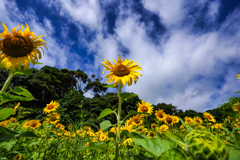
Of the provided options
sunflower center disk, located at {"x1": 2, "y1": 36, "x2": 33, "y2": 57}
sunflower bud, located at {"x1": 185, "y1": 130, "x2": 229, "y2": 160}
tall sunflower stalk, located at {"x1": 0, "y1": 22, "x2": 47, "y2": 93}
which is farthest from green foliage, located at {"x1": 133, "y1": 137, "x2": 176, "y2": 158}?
sunflower center disk, located at {"x1": 2, "y1": 36, "x2": 33, "y2": 57}

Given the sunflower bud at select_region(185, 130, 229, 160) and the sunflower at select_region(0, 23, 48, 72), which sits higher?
the sunflower at select_region(0, 23, 48, 72)

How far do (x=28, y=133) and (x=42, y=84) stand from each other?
16.2 metres

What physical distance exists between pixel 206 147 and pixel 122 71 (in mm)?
1492

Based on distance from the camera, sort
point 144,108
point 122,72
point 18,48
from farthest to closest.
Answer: point 144,108
point 122,72
point 18,48

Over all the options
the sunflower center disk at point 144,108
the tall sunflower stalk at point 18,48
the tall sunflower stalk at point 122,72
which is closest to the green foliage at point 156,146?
the tall sunflower stalk at point 122,72

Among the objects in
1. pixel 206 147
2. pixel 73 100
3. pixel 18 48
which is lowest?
pixel 206 147

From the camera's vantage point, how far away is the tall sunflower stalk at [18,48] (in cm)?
133

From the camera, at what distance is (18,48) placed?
1389 millimetres

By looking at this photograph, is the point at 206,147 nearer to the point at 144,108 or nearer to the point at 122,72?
the point at 122,72

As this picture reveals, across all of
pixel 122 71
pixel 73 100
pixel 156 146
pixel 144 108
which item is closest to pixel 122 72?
pixel 122 71

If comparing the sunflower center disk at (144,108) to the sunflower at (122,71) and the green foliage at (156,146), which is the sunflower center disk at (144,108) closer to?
the sunflower at (122,71)

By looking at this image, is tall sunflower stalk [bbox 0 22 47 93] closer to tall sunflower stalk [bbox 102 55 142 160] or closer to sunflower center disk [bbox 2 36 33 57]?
sunflower center disk [bbox 2 36 33 57]

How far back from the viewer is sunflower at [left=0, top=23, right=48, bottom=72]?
52.5 inches

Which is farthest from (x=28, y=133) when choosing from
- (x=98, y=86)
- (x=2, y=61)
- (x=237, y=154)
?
(x=98, y=86)
